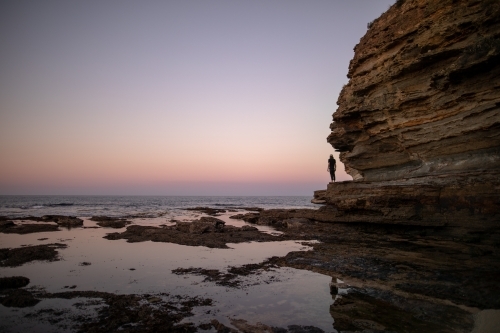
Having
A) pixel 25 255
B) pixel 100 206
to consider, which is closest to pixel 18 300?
pixel 25 255

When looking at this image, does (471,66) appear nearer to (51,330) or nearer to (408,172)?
(408,172)

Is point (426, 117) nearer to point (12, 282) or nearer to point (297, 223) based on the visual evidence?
point (297, 223)

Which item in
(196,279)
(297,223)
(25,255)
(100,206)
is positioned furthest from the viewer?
(100,206)

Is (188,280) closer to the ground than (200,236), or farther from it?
farther from it

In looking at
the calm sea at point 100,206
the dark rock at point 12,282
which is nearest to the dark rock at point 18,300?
the dark rock at point 12,282

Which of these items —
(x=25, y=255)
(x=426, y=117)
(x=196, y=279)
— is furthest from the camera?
(x=426, y=117)

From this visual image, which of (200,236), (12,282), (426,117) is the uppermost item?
(426,117)

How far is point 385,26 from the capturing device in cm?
1825

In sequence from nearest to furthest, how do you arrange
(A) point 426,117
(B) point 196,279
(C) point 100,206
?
1. (B) point 196,279
2. (A) point 426,117
3. (C) point 100,206

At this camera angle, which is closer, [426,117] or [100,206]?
[426,117]

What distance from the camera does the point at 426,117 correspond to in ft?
51.7

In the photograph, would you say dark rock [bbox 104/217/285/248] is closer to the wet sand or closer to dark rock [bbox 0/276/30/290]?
the wet sand

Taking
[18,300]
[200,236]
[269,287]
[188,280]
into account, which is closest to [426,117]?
[269,287]

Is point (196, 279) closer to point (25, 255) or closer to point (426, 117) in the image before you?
point (25, 255)
